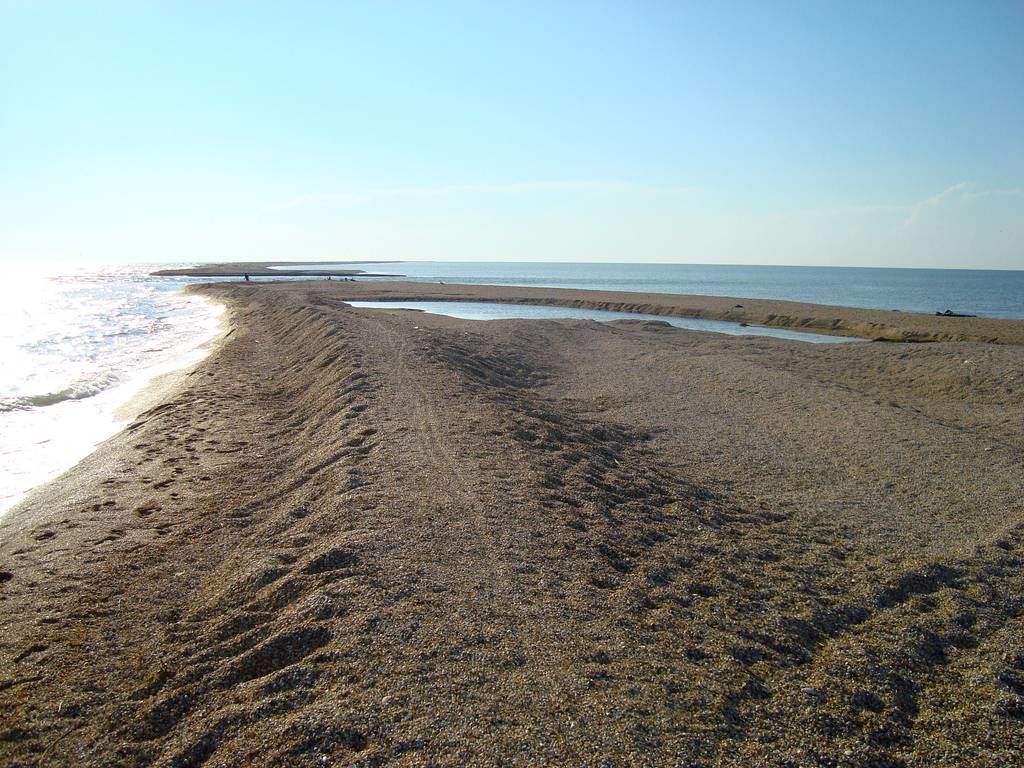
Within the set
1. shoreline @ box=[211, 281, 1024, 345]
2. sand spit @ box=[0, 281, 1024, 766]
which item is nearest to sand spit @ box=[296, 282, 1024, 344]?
shoreline @ box=[211, 281, 1024, 345]

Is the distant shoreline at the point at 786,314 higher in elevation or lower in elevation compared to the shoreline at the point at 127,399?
higher

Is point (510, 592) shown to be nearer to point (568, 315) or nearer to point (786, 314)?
point (786, 314)

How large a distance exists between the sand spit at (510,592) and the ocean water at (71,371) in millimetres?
985

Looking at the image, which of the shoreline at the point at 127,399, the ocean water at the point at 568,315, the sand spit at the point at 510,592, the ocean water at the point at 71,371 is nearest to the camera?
the sand spit at the point at 510,592

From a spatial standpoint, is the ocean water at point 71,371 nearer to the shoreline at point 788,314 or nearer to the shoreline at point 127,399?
the shoreline at point 127,399

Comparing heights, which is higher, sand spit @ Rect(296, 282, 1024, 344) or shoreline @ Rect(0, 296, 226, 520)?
sand spit @ Rect(296, 282, 1024, 344)

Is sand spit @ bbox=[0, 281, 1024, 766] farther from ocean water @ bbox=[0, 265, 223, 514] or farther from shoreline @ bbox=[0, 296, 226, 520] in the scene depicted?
ocean water @ bbox=[0, 265, 223, 514]

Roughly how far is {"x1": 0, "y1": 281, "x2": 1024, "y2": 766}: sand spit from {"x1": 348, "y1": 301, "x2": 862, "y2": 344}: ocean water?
66.9ft

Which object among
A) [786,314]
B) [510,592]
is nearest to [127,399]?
[510,592]

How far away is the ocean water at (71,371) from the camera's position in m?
10.6

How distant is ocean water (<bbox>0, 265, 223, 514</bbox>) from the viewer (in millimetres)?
10609

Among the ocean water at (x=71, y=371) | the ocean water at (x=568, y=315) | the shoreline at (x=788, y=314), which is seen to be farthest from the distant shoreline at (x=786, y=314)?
the ocean water at (x=71, y=371)

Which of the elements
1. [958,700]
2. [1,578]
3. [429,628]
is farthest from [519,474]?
[1,578]

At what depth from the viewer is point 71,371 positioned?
1856cm
